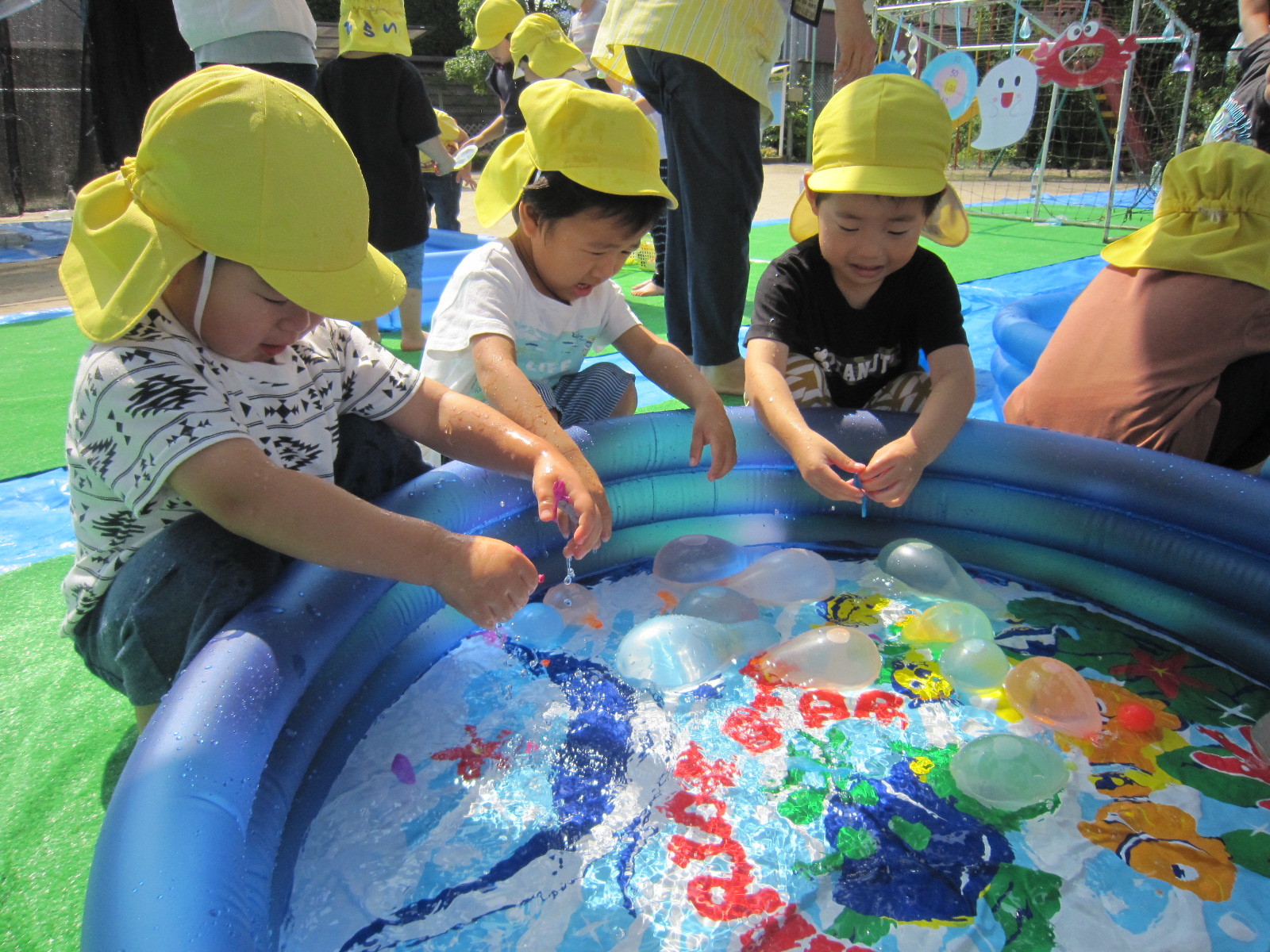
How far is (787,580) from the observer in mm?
1886

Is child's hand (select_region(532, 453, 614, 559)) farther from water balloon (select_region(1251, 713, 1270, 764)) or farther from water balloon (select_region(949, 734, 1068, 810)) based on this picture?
water balloon (select_region(1251, 713, 1270, 764))

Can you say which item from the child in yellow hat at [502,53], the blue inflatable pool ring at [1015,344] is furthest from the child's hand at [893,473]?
the child in yellow hat at [502,53]

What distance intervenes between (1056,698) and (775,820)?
529 mm

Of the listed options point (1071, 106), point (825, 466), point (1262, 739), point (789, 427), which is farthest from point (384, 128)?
point (1071, 106)

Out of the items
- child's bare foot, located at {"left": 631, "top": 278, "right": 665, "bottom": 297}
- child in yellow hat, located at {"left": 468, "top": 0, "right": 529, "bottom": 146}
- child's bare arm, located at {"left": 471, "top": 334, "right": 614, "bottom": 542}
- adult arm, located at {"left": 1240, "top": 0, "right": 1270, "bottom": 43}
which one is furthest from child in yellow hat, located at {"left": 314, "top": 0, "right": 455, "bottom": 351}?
adult arm, located at {"left": 1240, "top": 0, "right": 1270, "bottom": 43}

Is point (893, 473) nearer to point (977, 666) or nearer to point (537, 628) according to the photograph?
point (977, 666)

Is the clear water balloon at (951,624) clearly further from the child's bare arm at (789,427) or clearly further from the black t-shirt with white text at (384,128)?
the black t-shirt with white text at (384,128)

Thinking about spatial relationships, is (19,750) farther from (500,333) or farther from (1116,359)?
(1116,359)

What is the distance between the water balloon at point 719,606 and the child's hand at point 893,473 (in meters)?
0.35

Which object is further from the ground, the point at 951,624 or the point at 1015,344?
the point at 1015,344

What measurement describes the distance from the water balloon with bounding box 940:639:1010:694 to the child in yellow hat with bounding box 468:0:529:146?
410cm

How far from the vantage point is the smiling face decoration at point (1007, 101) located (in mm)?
7113

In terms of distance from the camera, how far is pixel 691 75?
2773mm

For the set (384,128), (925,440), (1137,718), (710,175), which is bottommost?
(1137,718)
